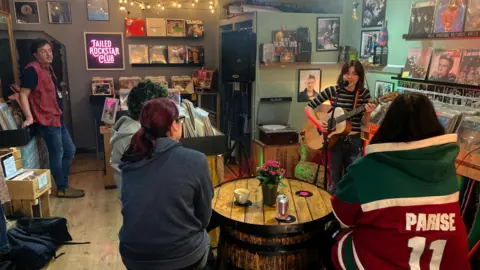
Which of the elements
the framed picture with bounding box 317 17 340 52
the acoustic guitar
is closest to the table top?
the acoustic guitar

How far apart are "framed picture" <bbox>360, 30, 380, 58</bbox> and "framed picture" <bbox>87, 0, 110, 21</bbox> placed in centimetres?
338

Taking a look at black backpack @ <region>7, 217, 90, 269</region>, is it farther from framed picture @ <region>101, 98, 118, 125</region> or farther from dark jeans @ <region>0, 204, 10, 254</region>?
framed picture @ <region>101, 98, 118, 125</region>

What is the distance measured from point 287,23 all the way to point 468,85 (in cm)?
214

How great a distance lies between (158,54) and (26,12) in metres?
1.74

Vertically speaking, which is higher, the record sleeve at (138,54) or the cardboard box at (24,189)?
the record sleeve at (138,54)

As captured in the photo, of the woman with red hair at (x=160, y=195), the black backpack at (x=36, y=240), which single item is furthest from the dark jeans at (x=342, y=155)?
the black backpack at (x=36, y=240)

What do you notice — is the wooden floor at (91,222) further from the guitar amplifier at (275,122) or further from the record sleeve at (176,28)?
the record sleeve at (176,28)

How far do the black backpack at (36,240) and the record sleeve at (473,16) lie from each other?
130 inches

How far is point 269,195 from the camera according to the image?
226 centimetres

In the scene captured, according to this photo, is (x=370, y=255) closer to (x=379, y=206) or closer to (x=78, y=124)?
(x=379, y=206)

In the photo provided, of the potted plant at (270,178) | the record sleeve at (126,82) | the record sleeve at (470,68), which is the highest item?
the record sleeve at (470,68)

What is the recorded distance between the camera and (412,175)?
1.47 metres

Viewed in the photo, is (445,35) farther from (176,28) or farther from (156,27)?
(156,27)

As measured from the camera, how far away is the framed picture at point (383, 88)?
3538mm
